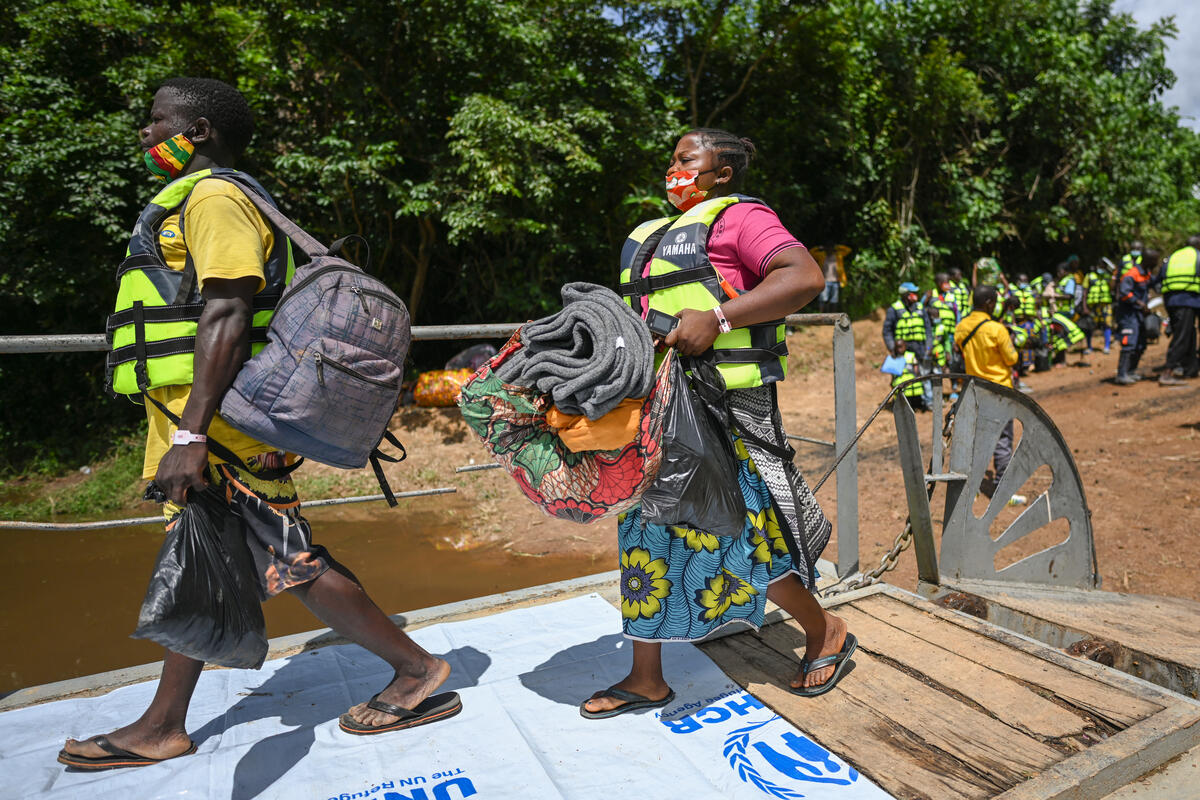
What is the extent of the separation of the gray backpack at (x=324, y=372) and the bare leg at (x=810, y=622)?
52.4 inches

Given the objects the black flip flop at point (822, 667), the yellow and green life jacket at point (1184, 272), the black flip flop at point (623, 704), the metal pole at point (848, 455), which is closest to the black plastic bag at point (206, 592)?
the black flip flop at point (623, 704)

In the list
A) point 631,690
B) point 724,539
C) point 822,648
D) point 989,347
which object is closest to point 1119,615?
point 822,648

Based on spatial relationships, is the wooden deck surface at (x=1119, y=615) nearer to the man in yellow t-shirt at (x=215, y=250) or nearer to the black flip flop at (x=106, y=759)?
the man in yellow t-shirt at (x=215, y=250)

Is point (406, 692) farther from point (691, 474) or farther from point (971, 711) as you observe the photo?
point (971, 711)

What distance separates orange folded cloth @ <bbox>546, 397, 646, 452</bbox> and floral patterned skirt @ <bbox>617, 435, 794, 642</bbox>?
440 millimetres

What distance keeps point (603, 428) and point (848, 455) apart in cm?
185

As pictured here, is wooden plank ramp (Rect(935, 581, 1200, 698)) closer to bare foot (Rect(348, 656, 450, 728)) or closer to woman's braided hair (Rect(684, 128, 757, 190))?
woman's braided hair (Rect(684, 128, 757, 190))

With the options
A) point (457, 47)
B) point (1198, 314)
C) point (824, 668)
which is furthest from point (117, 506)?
point (1198, 314)

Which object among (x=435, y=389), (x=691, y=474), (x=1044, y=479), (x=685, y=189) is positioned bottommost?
(x=1044, y=479)

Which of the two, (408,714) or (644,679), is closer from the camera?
(408,714)

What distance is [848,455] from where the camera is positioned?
3381mm

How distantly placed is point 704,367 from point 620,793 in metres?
1.18

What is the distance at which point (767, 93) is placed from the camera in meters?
14.1

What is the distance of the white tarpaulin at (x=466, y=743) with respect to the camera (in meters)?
2.03
